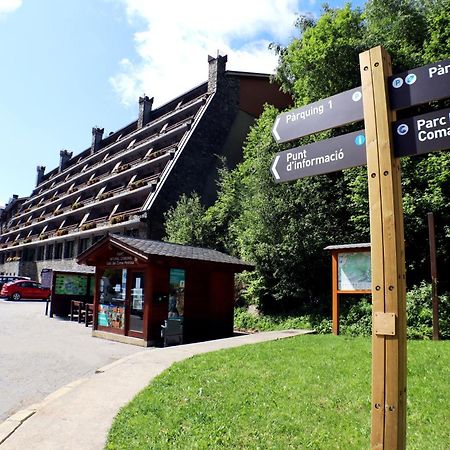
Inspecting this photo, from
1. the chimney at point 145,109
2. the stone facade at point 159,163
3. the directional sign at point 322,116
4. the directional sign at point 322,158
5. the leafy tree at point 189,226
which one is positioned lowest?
the directional sign at point 322,158

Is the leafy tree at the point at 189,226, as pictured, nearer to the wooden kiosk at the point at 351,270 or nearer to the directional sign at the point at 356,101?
the wooden kiosk at the point at 351,270

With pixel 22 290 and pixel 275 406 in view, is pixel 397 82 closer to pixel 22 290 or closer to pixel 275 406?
pixel 275 406

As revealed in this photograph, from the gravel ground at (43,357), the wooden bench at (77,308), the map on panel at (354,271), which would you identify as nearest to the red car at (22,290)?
the wooden bench at (77,308)

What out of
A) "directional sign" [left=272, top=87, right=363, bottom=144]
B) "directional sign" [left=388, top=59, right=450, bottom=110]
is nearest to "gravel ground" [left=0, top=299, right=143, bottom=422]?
"directional sign" [left=272, top=87, right=363, bottom=144]

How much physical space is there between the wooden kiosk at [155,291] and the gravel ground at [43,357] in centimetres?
81

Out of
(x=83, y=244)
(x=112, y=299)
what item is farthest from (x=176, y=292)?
(x=83, y=244)

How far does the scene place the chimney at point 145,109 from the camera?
45122 millimetres

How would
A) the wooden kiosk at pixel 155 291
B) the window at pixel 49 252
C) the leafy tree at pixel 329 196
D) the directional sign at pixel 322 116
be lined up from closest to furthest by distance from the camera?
1. the directional sign at pixel 322 116
2. the wooden kiosk at pixel 155 291
3. the leafy tree at pixel 329 196
4. the window at pixel 49 252

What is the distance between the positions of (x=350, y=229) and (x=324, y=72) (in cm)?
918

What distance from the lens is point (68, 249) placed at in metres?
45.2

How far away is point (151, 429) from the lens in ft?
15.4

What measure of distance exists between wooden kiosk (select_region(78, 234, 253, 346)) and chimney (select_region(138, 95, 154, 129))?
107ft

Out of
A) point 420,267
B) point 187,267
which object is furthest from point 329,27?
point 187,267

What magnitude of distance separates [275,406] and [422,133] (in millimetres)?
3843
